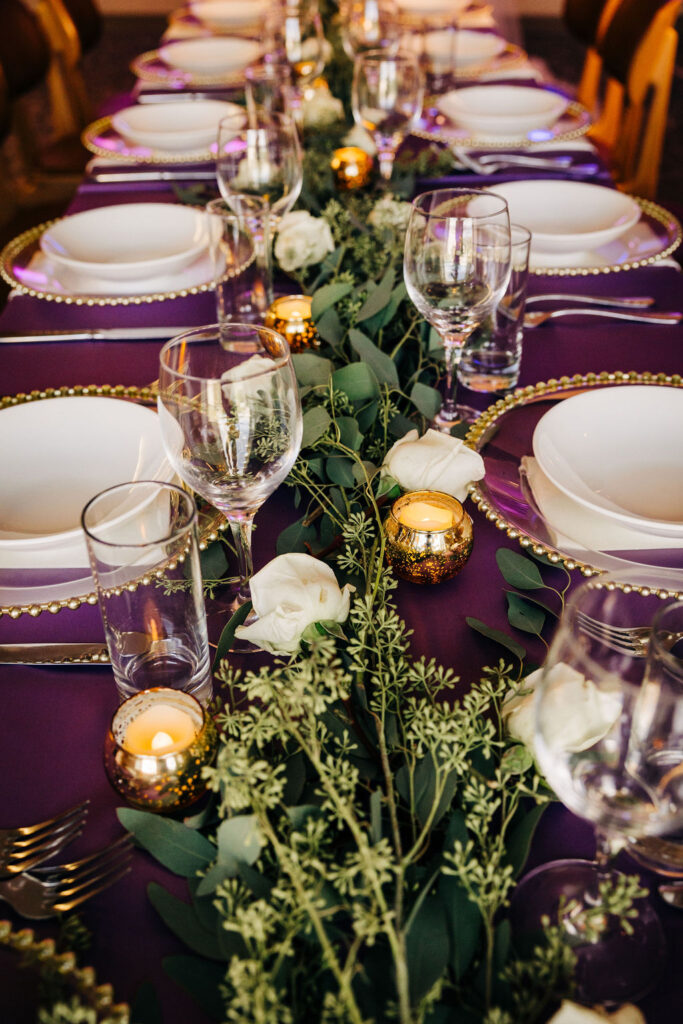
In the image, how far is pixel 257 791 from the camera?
1.69 ft

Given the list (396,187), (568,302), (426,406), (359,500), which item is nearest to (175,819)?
(359,500)

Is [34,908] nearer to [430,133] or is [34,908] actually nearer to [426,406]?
[426,406]

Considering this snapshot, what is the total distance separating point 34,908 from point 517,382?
32.2 inches

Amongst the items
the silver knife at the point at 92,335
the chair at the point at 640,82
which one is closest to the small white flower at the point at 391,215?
the silver knife at the point at 92,335

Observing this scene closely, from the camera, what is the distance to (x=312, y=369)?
963mm

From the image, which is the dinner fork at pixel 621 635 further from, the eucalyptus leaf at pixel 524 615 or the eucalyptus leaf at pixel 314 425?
the eucalyptus leaf at pixel 314 425

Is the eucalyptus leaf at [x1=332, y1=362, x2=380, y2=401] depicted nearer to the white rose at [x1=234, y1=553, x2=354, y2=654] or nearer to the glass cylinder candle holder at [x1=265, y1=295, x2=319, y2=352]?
the glass cylinder candle holder at [x1=265, y1=295, x2=319, y2=352]

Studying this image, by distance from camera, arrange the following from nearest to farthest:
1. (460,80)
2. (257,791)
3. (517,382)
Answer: (257,791) < (517,382) < (460,80)

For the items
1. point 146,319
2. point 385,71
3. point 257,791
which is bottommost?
point 146,319

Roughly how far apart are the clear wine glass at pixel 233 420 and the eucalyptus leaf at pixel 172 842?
253mm

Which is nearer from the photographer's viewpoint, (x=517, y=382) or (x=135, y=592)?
(x=135, y=592)

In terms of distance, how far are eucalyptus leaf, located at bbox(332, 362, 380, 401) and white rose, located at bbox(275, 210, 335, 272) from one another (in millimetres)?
348

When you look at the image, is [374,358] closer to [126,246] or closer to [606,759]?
[606,759]

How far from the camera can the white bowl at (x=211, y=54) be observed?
247 centimetres
